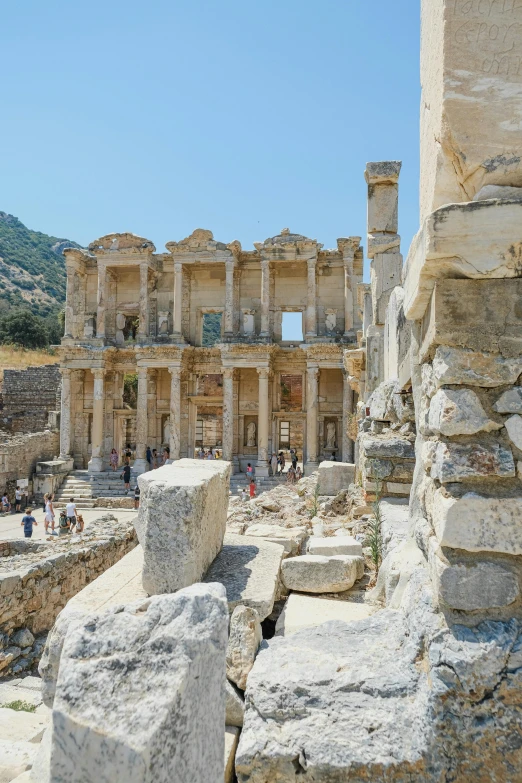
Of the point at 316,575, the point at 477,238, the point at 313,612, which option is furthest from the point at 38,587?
the point at 477,238

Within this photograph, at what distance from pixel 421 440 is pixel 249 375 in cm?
2212

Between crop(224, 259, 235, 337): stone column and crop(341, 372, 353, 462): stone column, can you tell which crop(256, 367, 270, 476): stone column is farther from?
crop(341, 372, 353, 462): stone column

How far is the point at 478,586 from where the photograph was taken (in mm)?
2158

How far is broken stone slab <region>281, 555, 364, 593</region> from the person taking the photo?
4094mm

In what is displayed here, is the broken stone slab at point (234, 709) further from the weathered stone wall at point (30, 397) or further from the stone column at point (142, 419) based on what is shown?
the weathered stone wall at point (30, 397)

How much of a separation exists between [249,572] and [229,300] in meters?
20.8

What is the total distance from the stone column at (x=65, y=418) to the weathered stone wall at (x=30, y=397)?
16.8 ft

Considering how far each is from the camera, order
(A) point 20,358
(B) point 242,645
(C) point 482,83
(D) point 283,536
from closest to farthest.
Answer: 1. (C) point 482,83
2. (B) point 242,645
3. (D) point 283,536
4. (A) point 20,358

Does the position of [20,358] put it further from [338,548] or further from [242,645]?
[242,645]

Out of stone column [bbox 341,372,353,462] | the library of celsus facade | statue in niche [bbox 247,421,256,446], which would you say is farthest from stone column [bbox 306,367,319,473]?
statue in niche [bbox 247,421,256,446]

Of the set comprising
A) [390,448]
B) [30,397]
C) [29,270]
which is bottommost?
[390,448]

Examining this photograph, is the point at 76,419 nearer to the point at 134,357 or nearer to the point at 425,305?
the point at 134,357

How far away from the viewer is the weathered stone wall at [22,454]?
20703mm

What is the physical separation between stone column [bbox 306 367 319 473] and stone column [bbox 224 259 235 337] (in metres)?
3.86
